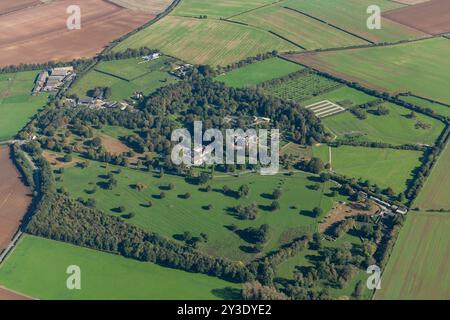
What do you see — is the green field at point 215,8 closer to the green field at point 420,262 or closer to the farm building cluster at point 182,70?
the farm building cluster at point 182,70

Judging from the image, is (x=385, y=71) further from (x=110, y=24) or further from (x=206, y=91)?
(x=110, y=24)

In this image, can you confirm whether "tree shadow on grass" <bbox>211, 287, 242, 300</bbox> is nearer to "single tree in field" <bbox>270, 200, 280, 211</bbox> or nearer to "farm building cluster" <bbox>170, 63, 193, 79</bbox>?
"single tree in field" <bbox>270, 200, 280, 211</bbox>

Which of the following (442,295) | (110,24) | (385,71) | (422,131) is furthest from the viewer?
(110,24)

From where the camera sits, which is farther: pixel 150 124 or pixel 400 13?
pixel 400 13

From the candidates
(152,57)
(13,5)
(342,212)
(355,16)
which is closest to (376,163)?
(342,212)

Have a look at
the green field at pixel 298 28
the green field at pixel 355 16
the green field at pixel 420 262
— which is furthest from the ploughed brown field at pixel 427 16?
the green field at pixel 420 262

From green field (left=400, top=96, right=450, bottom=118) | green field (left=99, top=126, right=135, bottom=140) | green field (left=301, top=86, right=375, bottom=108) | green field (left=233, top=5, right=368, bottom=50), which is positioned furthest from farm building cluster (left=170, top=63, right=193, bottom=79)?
green field (left=400, top=96, right=450, bottom=118)

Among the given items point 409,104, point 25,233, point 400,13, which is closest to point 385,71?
point 409,104

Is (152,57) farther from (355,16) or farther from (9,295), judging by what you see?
(9,295)
